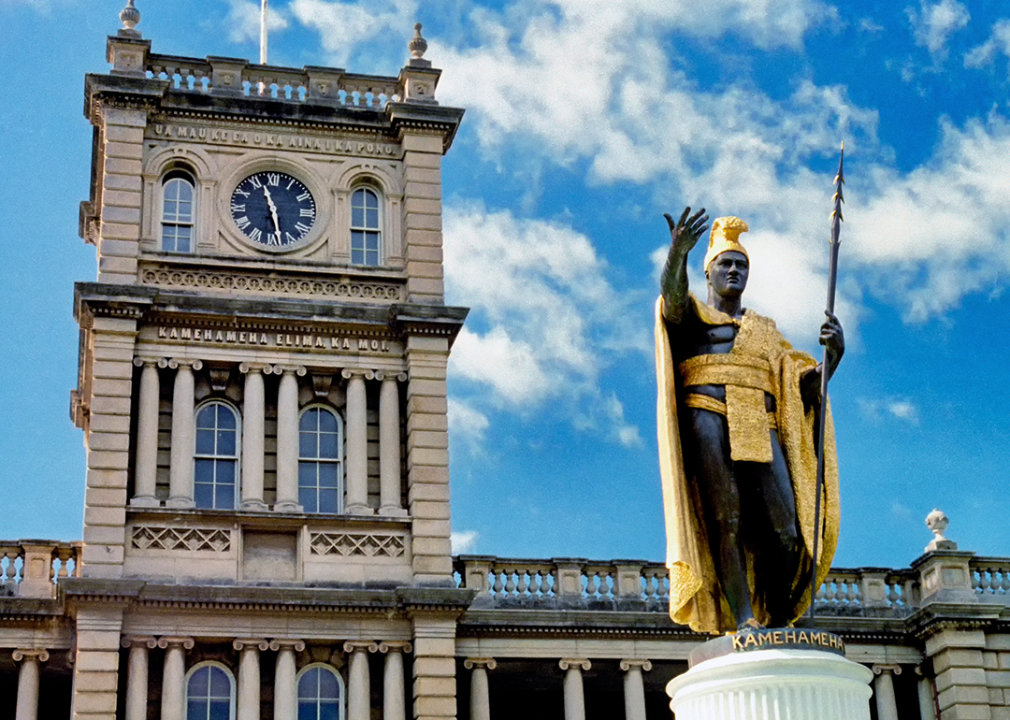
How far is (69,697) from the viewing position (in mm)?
27844

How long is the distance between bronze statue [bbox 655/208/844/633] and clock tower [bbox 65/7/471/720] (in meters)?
16.7

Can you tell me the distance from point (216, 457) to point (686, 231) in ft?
61.2

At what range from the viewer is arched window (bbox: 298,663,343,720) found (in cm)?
2592

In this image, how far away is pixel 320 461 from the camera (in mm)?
27500

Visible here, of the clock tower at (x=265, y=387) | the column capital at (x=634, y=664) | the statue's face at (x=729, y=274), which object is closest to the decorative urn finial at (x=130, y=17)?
the clock tower at (x=265, y=387)

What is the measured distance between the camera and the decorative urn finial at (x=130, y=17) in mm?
29250

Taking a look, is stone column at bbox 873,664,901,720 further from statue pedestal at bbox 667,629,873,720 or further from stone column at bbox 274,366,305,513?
statue pedestal at bbox 667,629,873,720

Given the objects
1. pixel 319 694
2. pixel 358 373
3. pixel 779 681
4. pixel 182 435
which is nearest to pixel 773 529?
pixel 779 681

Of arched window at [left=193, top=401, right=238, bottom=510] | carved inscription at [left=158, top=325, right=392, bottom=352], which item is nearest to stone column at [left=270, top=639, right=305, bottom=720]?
arched window at [left=193, top=401, right=238, bottom=510]

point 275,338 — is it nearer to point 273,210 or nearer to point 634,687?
point 273,210

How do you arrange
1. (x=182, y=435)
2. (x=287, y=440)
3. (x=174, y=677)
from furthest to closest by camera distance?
(x=287, y=440), (x=182, y=435), (x=174, y=677)

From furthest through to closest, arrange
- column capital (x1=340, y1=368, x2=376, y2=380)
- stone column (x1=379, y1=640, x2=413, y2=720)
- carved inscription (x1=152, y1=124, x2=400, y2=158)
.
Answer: carved inscription (x1=152, y1=124, x2=400, y2=158) → column capital (x1=340, y1=368, x2=376, y2=380) → stone column (x1=379, y1=640, x2=413, y2=720)

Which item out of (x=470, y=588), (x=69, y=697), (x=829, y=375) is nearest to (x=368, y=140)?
(x=470, y=588)

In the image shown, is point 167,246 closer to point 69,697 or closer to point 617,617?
point 69,697
